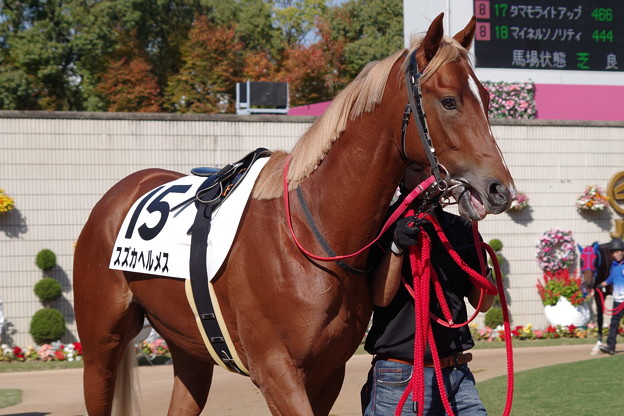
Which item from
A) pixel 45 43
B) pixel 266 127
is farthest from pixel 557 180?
pixel 45 43

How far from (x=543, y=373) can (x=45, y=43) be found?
19603 millimetres

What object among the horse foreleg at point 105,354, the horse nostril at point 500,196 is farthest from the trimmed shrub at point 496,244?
the horse nostril at point 500,196

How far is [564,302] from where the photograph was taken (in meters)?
13.1

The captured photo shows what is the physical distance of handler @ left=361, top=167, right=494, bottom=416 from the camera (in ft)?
11.0

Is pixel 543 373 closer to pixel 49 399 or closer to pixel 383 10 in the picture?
pixel 49 399

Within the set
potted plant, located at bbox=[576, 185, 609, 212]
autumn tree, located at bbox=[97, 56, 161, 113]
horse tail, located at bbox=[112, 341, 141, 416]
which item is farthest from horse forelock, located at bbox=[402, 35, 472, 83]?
autumn tree, located at bbox=[97, 56, 161, 113]

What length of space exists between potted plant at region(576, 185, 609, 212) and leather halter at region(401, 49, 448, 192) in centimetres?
1141

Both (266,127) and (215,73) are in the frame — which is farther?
(215,73)

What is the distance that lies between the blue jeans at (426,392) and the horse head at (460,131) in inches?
35.6

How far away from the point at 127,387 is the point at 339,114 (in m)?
2.31

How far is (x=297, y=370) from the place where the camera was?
3203 millimetres

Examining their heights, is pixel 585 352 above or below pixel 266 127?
below

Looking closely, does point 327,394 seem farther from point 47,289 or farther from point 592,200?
point 592,200

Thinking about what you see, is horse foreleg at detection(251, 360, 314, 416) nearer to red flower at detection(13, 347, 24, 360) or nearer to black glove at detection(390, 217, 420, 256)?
black glove at detection(390, 217, 420, 256)
